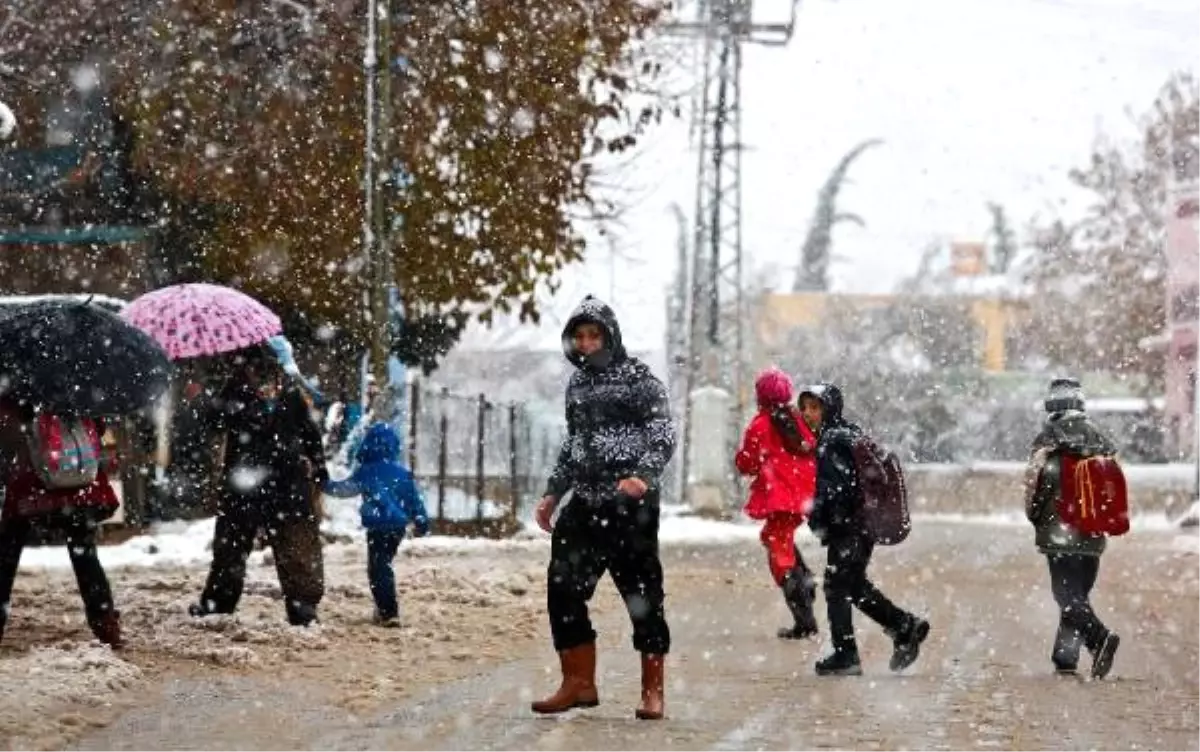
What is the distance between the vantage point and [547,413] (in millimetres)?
76125

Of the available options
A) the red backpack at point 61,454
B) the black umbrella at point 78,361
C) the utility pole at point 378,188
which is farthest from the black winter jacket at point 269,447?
the utility pole at point 378,188

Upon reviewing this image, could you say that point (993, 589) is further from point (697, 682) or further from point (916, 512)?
point (916, 512)

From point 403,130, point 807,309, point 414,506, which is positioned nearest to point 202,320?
point 414,506

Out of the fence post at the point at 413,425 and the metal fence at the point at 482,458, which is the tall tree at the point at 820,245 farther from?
the fence post at the point at 413,425

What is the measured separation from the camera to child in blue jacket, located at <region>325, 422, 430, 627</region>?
41.6 feet

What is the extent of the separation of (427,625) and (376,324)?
8449 millimetres

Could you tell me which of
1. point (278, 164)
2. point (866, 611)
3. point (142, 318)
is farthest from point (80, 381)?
point (278, 164)

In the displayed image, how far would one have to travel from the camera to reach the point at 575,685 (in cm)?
904

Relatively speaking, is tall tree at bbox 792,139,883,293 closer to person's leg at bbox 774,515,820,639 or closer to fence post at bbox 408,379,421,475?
fence post at bbox 408,379,421,475

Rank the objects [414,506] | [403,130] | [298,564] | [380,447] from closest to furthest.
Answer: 1. [298,564]
2. [380,447]
3. [414,506]
4. [403,130]

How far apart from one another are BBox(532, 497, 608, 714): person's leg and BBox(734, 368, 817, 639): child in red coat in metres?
3.41

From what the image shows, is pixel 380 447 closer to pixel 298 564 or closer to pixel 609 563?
pixel 298 564

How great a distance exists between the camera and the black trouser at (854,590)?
36.5ft

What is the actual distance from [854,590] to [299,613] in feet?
11.2
